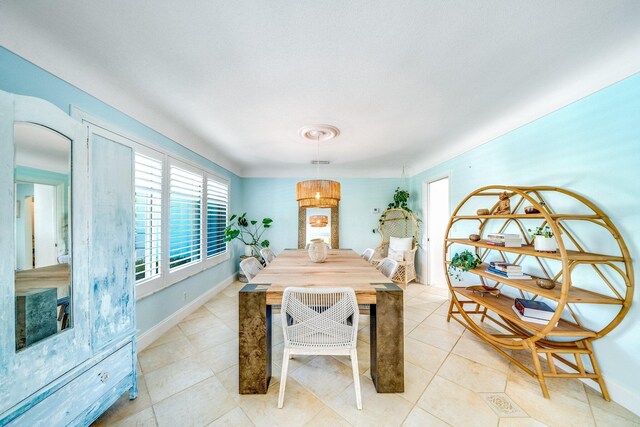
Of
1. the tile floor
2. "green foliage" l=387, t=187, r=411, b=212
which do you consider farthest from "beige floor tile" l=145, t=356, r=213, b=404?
"green foliage" l=387, t=187, r=411, b=212

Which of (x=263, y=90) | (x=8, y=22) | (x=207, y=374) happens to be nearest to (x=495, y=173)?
(x=263, y=90)

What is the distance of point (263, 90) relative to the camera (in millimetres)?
1873

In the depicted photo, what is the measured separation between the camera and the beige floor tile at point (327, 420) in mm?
1365

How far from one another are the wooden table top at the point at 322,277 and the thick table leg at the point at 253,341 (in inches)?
4.1

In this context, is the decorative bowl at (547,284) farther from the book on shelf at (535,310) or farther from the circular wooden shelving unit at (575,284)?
the book on shelf at (535,310)

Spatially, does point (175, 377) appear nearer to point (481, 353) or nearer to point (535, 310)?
point (481, 353)

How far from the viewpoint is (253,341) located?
5.20 ft

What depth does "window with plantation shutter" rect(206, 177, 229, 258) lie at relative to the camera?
356 cm

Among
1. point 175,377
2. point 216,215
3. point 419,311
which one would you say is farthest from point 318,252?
point 216,215

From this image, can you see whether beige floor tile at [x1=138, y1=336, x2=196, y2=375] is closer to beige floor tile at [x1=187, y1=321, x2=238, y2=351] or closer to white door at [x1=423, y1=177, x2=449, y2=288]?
beige floor tile at [x1=187, y1=321, x2=238, y2=351]

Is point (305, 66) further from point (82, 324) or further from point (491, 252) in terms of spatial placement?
point (491, 252)

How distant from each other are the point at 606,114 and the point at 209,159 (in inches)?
175

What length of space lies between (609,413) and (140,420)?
3.15 m

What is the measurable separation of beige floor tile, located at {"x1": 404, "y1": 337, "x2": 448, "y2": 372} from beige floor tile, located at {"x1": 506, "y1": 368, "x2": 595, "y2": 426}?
0.50 meters
